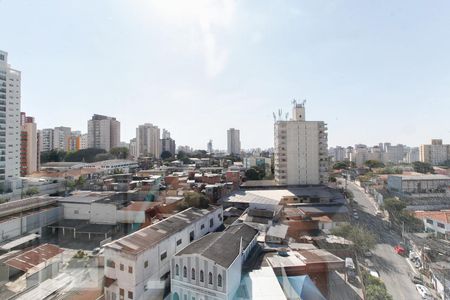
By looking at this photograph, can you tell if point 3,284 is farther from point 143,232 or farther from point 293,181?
point 293,181

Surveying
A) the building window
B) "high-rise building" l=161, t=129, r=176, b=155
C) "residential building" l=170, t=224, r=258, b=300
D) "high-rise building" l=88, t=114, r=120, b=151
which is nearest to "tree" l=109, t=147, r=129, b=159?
"high-rise building" l=88, t=114, r=120, b=151

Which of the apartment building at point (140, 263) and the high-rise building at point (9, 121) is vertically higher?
the high-rise building at point (9, 121)

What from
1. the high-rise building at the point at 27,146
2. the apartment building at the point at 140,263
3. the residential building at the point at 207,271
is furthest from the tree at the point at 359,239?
the high-rise building at the point at 27,146

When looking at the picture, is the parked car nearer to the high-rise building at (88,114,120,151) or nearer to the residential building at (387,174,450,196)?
the residential building at (387,174,450,196)

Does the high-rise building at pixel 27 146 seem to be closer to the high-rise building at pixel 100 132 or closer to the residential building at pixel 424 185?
the high-rise building at pixel 100 132

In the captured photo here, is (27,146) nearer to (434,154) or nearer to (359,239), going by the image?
(359,239)

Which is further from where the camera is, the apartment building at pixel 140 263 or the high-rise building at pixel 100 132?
the high-rise building at pixel 100 132
